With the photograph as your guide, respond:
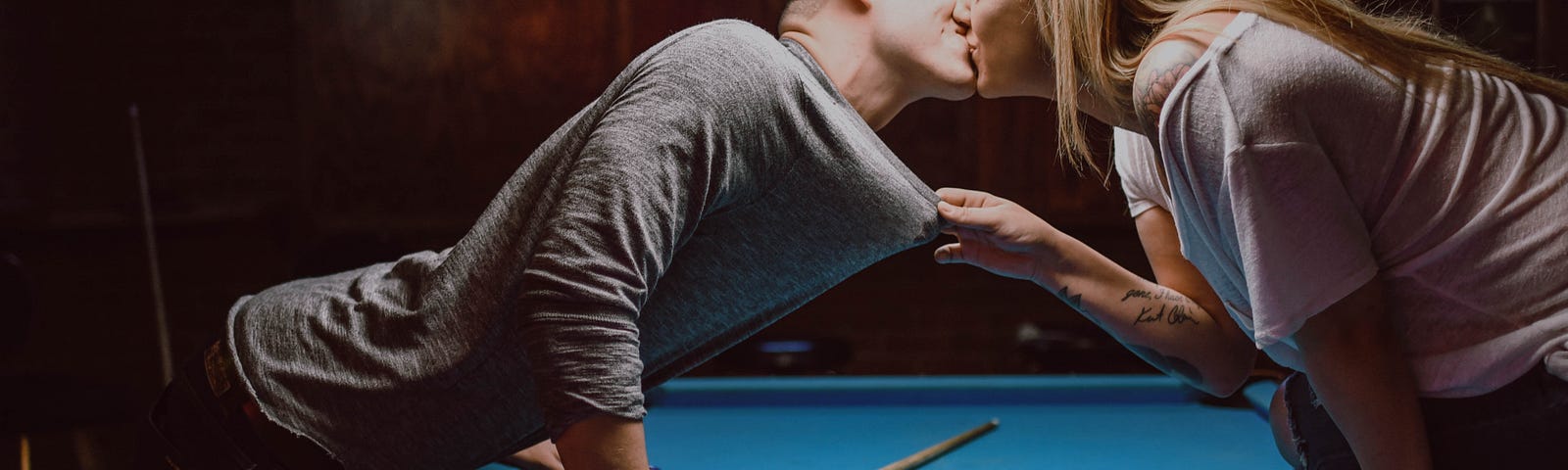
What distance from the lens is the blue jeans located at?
1.10 metres

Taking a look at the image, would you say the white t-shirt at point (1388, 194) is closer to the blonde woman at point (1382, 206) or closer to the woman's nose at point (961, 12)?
the blonde woman at point (1382, 206)

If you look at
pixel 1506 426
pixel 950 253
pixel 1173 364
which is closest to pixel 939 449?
pixel 1173 364

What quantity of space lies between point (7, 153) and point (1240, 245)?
556cm

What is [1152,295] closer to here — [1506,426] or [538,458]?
[1506,426]

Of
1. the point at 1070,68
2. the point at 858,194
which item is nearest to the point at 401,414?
the point at 858,194

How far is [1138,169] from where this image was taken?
1646mm

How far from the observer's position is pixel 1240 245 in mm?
1087

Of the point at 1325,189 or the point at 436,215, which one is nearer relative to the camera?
the point at 1325,189

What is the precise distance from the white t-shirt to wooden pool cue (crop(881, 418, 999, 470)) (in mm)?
904

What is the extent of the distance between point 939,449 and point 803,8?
90cm

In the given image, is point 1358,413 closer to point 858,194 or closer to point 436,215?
point 858,194

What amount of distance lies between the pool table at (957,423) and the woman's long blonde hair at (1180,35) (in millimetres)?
877

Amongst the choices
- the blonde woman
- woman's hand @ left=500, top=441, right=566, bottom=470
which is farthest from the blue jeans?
woman's hand @ left=500, top=441, right=566, bottom=470

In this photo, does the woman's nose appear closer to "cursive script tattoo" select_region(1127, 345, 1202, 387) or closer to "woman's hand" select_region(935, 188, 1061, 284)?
"woman's hand" select_region(935, 188, 1061, 284)
